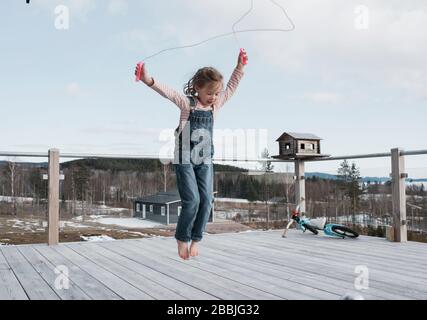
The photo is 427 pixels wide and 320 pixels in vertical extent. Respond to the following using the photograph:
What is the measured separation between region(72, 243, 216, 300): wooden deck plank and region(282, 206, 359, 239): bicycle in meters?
1.98

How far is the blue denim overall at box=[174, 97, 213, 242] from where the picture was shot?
4.12ft

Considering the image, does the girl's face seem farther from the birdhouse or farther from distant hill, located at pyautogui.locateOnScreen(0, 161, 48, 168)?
the birdhouse

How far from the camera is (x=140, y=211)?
352 cm

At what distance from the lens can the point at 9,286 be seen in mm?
2162

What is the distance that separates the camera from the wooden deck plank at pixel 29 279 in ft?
6.41

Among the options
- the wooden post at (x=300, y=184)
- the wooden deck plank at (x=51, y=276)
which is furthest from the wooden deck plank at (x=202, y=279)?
the wooden post at (x=300, y=184)

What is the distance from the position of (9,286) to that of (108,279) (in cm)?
52

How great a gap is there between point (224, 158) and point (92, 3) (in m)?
1.82

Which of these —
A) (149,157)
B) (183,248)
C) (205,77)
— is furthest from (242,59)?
(149,157)

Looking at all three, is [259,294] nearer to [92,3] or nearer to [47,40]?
[92,3]

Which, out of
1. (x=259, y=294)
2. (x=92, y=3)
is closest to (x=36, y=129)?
(x=92, y=3)

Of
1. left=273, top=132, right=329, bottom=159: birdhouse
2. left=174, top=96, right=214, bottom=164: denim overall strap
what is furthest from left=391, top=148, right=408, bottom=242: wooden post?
left=174, top=96, right=214, bottom=164: denim overall strap

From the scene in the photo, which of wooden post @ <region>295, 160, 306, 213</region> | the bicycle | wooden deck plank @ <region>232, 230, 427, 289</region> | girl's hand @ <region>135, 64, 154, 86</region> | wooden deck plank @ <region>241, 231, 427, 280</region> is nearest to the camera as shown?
girl's hand @ <region>135, 64, 154, 86</region>

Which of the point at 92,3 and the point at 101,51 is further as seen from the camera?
the point at 101,51
